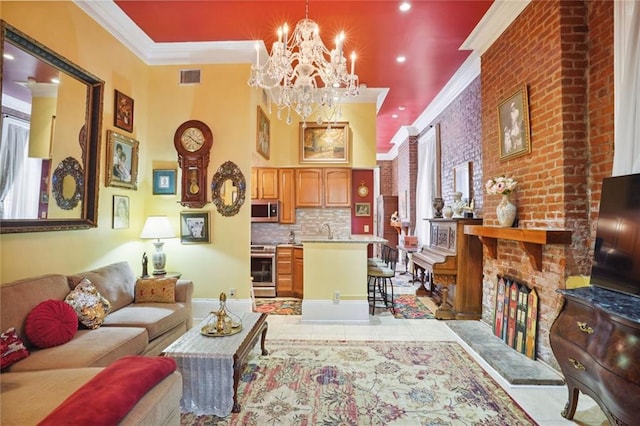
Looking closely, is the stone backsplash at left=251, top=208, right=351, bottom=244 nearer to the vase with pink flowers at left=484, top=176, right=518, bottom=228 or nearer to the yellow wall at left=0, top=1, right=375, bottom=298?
the yellow wall at left=0, top=1, right=375, bottom=298

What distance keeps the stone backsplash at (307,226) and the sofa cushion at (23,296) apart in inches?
143

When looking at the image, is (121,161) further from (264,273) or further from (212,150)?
(264,273)

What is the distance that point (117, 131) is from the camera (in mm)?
3549

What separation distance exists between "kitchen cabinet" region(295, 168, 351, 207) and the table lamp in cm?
252

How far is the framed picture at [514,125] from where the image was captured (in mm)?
3018

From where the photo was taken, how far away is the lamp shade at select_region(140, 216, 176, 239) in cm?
365

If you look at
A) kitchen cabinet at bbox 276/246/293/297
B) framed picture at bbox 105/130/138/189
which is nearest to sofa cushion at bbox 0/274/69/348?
framed picture at bbox 105/130/138/189

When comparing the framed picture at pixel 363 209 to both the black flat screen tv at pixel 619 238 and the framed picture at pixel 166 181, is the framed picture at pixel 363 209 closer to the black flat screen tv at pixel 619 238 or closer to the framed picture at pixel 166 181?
the framed picture at pixel 166 181

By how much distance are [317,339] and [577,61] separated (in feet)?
11.9

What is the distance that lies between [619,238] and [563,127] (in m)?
1.09

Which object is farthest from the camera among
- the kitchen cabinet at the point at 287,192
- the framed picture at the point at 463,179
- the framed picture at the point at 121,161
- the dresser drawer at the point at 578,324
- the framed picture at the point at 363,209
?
the framed picture at the point at 363,209

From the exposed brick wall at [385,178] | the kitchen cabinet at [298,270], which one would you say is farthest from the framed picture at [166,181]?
the exposed brick wall at [385,178]

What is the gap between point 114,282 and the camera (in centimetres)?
298

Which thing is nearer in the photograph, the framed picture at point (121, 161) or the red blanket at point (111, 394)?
the red blanket at point (111, 394)
